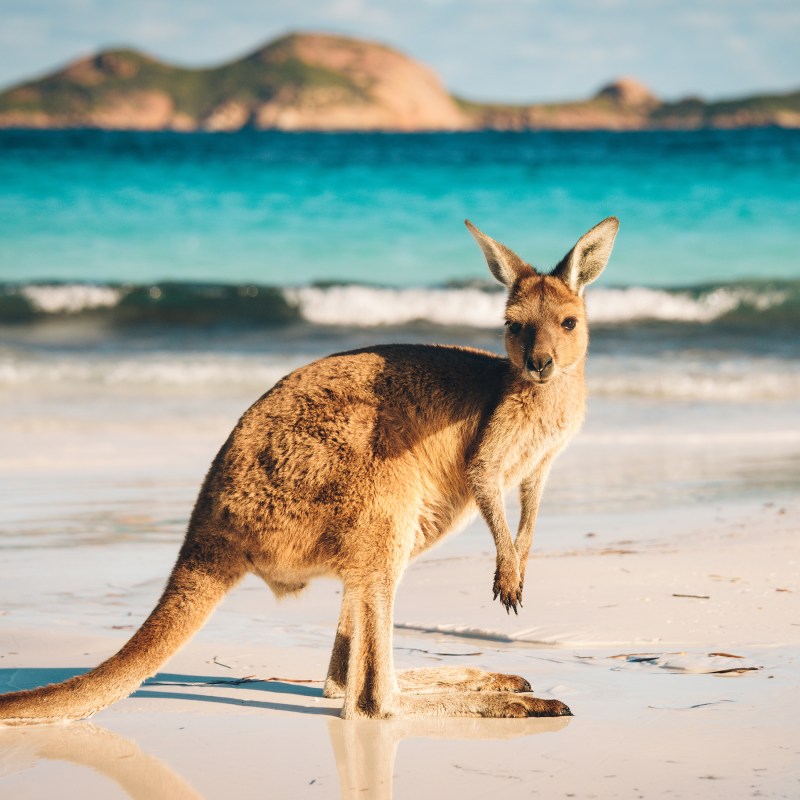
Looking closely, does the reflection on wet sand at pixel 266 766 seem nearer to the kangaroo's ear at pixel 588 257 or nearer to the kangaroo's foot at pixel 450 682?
the kangaroo's foot at pixel 450 682

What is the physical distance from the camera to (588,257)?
3.58 meters

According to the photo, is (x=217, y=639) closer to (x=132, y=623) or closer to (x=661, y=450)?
(x=132, y=623)

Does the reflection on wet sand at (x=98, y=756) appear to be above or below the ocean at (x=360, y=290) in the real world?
below

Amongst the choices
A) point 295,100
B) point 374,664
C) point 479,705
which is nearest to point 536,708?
point 479,705

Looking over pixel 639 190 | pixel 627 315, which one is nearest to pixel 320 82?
pixel 639 190

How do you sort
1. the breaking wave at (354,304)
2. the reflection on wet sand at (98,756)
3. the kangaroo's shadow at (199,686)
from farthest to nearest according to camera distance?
the breaking wave at (354,304) → the kangaroo's shadow at (199,686) → the reflection on wet sand at (98,756)

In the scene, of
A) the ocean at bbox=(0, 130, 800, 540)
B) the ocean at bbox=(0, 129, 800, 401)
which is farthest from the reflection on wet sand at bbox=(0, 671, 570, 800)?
the ocean at bbox=(0, 129, 800, 401)

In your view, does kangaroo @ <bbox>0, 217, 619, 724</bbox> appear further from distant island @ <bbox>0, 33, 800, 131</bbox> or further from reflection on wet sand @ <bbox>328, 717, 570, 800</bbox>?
distant island @ <bbox>0, 33, 800, 131</bbox>

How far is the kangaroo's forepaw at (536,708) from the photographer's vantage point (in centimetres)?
321

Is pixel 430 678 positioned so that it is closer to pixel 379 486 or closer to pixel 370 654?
pixel 370 654

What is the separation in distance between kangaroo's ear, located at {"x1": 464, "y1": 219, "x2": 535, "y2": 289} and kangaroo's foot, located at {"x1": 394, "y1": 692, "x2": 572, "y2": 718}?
1.09 metres

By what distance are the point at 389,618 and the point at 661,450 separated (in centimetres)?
444

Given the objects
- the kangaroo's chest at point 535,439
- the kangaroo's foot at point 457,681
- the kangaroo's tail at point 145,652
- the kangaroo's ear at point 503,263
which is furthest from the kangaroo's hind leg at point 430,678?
the kangaroo's ear at point 503,263

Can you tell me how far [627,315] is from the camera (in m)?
15.4
